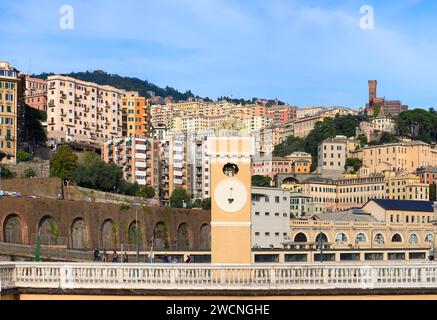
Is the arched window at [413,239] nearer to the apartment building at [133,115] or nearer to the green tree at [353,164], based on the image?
the green tree at [353,164]

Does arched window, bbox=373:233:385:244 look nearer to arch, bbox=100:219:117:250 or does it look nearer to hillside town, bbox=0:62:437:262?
hillside town, bbox=0:62:437:262

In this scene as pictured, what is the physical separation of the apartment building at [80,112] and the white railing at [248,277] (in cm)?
11330

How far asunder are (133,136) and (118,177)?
2362cm

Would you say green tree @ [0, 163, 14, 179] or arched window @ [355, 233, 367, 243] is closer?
green tree @ [0, 163, 14, 179]

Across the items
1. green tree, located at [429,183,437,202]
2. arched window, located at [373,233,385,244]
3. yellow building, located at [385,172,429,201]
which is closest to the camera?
arched window, located at [373,233,385,244]

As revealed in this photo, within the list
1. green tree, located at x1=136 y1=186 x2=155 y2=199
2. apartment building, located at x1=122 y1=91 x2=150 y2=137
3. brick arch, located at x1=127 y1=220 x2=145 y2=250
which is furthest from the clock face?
apartment building, located at x1=122 y1=91 x2=150 y2=137

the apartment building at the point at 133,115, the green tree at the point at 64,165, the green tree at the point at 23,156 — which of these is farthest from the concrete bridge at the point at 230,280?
the apartment building at the point at 133,115

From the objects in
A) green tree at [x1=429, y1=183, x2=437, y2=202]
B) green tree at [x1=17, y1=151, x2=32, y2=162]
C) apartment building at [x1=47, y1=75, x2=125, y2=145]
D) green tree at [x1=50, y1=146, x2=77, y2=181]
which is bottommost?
green tree at [x1=429, y1=183, x2=437, y2=202]

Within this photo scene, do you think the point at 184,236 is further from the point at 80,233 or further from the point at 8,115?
the point at 8,115

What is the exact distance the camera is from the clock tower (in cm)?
2336

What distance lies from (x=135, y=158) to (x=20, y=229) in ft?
173

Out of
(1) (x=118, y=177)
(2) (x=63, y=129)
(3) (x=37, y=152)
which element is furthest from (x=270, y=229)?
(2) (x=63, y=129)

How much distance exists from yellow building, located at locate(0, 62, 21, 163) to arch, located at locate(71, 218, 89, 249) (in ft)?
83.7

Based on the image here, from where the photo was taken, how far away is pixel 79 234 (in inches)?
3467
